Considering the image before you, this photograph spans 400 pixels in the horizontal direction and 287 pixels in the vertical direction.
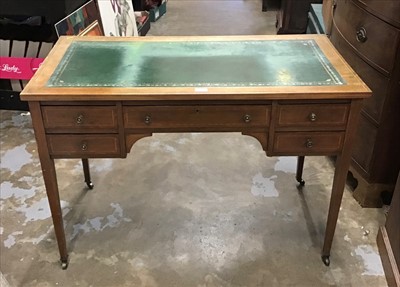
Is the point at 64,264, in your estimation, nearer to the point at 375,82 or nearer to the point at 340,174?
the point at 340,174

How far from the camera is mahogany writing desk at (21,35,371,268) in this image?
4.65 ft

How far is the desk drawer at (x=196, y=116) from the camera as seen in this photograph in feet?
4.78

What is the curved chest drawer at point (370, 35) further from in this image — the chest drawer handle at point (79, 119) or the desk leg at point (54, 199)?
the desk leg at point (54, 199)

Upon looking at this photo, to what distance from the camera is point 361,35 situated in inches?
74.7

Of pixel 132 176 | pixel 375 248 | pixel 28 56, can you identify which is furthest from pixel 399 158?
pixel 28 56

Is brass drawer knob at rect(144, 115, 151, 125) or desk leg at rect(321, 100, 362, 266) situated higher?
brass drawer knob at rect(144, 115, 151, 125)

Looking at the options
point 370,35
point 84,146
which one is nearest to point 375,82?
point 370,35

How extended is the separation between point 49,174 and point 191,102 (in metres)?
0.56

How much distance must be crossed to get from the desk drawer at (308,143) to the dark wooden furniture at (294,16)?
261cm

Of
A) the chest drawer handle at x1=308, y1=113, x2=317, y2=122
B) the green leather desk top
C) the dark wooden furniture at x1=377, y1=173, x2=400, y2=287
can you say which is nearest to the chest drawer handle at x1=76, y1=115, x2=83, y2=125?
the green leather desk top

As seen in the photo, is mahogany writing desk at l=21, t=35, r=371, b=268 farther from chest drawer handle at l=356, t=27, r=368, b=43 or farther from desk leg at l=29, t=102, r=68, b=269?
chest drawer handle at l=356, t=27, r=368, b=43

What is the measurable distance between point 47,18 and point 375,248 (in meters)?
2.04

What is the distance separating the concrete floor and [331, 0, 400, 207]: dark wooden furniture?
0.54 ft

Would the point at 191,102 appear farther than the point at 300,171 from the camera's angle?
No
